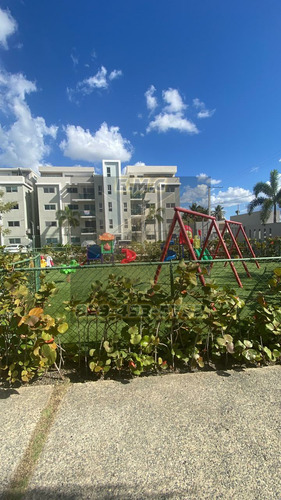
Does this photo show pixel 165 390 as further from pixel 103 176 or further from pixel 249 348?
pixel 103 176

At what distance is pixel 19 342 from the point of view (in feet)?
8.25

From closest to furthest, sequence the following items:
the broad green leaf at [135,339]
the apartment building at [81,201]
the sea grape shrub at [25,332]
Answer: the sea grape shrub at [25,332], the broad green leaf at [135,339], the apartment building at [81,201]

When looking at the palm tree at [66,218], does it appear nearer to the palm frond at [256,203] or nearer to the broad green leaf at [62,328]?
the palm frond at [256,203]

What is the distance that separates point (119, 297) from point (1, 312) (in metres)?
1.11

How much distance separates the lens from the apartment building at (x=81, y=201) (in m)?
45.5

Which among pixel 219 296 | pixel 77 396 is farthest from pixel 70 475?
pixel 219 296

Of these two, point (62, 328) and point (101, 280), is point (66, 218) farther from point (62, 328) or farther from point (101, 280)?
point (62, 328)

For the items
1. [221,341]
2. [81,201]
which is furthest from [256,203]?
Result: [81,201]

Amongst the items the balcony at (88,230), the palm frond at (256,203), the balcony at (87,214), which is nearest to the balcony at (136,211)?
the balcony at (88,230)

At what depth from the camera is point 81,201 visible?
53906 mm

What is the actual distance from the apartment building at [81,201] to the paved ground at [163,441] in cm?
4108

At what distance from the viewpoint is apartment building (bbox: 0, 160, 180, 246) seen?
45531 mm

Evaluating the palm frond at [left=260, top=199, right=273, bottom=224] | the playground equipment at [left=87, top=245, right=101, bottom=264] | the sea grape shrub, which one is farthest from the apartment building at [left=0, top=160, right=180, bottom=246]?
the sea grape shrub

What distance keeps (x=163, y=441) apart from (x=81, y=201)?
5489cm
